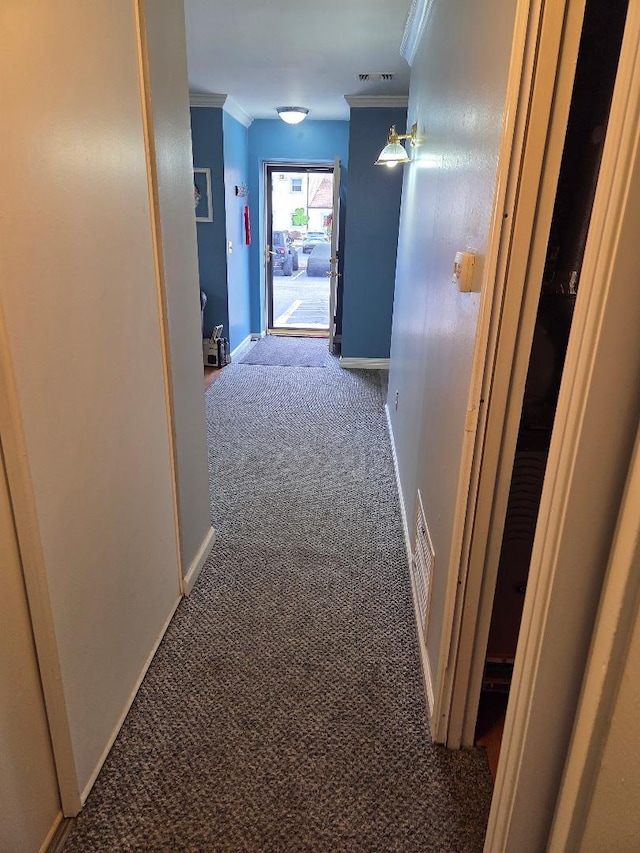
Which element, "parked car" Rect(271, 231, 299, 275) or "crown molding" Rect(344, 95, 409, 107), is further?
"parked car" Rect(271, 231, 299, 275)

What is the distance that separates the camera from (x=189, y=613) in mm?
2156

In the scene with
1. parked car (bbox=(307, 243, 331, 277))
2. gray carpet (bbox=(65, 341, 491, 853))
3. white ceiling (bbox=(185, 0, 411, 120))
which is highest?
white ceiling (bbox=(185, 0, 411, 120))

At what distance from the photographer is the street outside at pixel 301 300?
791cm

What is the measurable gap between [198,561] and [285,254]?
9940 mm

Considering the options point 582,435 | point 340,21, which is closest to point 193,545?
point 582,435

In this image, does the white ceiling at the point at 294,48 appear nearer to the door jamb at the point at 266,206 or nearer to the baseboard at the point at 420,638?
the door jamb at the point at 266,206

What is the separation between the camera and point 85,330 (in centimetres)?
134

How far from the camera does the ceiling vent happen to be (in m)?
4.07

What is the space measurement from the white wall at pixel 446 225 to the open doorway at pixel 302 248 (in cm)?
545

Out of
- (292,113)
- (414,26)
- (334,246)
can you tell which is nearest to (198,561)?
(414,26)

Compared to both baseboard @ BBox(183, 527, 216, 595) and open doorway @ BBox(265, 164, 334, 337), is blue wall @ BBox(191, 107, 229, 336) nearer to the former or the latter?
open doorway @ BBox(265, 164, 334, 337)

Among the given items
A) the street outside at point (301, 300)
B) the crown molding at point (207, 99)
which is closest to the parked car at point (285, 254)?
the street outside at point (301, 300)

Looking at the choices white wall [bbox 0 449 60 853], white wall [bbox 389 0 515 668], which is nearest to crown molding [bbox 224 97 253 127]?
white wall [bbox 389 0 515 668]

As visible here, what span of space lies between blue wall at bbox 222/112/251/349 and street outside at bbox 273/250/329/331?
1.28 metres
